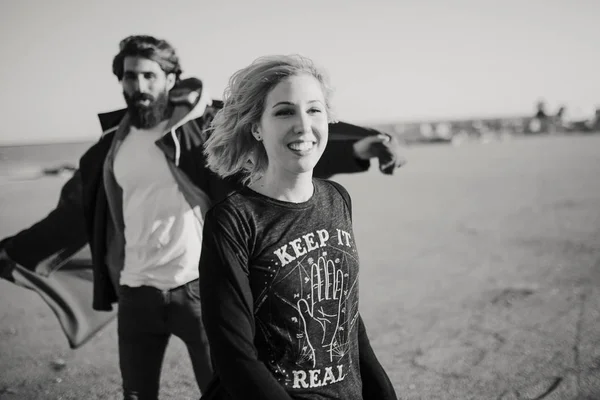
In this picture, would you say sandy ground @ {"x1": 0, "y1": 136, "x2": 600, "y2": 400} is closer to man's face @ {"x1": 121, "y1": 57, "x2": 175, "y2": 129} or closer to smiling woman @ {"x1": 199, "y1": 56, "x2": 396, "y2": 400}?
man's face @ {"x1": 121, "y1": 57, "x2": 175, "y2": 129}

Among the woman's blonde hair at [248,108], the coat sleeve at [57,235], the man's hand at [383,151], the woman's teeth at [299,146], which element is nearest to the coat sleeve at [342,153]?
the man's hand at [383,151]

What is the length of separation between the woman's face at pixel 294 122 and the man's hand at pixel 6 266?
8.05 feet

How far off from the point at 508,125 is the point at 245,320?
52008mm

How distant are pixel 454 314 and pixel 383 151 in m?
3.24

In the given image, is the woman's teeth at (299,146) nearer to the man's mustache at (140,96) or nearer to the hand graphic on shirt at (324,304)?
the hand graphic on shirt at (324,304)

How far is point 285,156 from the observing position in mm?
1640

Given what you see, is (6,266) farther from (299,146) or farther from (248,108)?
(299,146)

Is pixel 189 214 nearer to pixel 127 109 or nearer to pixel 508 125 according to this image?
pixel 127 109

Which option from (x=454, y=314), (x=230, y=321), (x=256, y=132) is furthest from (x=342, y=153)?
(x=454, y=314)

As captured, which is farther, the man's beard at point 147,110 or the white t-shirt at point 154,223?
the man's beard at point 147,110

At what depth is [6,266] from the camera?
3.45m

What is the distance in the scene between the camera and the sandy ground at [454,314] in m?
4.02

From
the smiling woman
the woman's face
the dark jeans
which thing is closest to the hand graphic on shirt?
the smiling woman

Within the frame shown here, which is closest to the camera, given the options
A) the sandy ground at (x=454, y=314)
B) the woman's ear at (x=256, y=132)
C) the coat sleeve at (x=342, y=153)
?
the woman's ear at (x=256, y=132)
